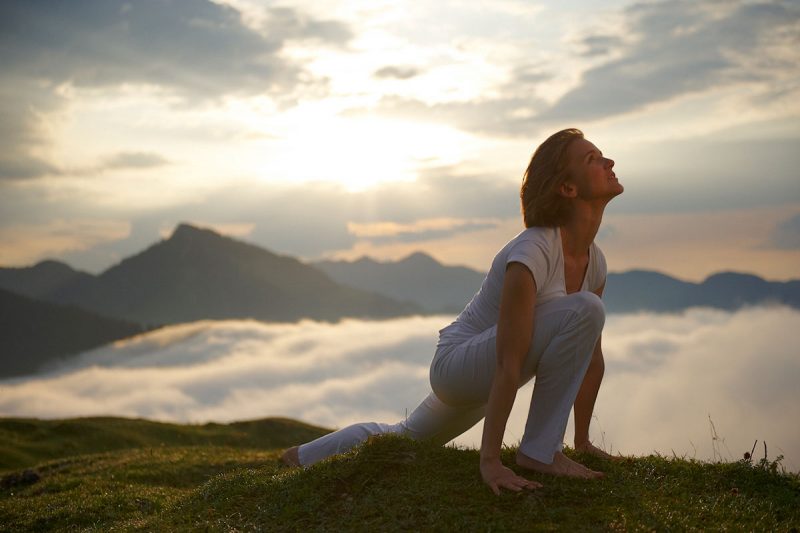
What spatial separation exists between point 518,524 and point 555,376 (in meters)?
1.33

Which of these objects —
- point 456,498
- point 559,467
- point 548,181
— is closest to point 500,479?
point 456,498

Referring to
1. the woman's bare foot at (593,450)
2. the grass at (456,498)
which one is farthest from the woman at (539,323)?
the woman's bare foot at (593,450)

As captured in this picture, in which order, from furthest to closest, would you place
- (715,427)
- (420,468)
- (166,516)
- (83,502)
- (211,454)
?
1. (211,454)
2. (83,502)
3. (715,427)
4. (166,516)
5. (420,468)

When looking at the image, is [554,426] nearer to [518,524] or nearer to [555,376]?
[555,376]

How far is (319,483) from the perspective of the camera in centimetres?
689

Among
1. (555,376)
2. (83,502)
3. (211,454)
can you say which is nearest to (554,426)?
(555,376)

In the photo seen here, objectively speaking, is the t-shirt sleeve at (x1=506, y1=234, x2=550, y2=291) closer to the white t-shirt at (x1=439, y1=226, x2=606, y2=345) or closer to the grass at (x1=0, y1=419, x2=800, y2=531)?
the white t-shirt at (x1=439, y1=226, x2=606, y2=345)

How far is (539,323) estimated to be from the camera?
6.21 m

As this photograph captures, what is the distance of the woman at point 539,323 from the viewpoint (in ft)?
19.8

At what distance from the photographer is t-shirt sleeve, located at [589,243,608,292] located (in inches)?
282

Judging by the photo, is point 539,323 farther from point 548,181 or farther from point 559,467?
point 559,467

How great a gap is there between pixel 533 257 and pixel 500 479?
194 cm

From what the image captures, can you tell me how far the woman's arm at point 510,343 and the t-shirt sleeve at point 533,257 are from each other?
0.05 metres

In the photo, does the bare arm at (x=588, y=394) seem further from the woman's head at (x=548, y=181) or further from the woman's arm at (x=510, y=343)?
the woman's arm at (x=510, y=343)
